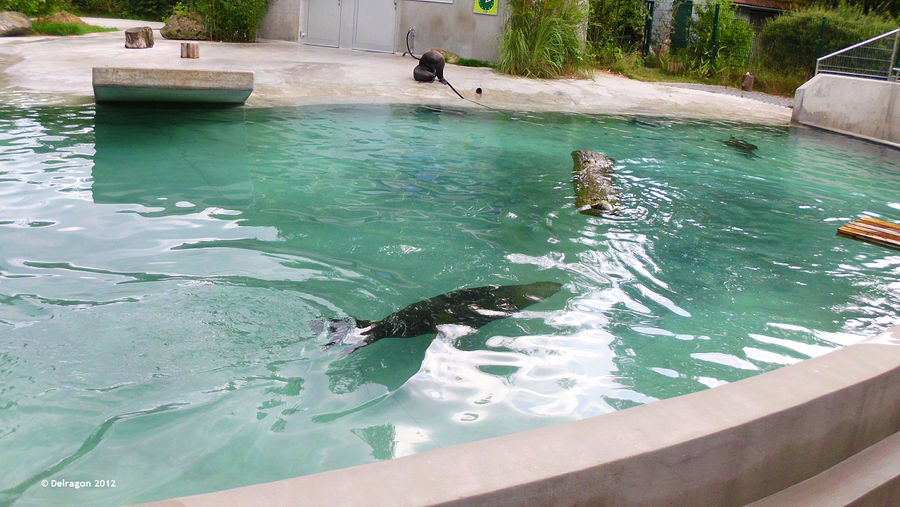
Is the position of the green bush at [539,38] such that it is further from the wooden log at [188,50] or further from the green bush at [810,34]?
the green bush at [810,34]

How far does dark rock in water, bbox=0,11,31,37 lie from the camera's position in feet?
57.0

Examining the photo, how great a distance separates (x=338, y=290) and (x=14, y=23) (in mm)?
17003

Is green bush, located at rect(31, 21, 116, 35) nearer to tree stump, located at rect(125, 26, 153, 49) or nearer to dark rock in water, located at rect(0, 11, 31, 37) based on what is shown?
dark rock in water, located at rect(0, 11, 31, 37)

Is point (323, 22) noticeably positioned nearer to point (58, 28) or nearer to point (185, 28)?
point (185, 28)

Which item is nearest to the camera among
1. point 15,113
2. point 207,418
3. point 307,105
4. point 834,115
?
point 207,418

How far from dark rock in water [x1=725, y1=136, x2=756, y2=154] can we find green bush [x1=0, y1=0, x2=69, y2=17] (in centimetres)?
1763

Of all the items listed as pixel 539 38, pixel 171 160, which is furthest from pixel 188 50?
pixel 539 38

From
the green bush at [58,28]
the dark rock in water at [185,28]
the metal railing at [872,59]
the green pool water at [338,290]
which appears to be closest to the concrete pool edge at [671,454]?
the green pool water at [338,290]

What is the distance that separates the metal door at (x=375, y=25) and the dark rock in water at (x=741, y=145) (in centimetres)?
912

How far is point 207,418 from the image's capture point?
11.6 feet

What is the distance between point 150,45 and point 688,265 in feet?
44.6

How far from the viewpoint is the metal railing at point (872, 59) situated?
14065 millimetres

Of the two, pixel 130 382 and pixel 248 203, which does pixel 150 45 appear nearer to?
pixel 248 203

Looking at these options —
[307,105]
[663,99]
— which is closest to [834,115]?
[663,99]
